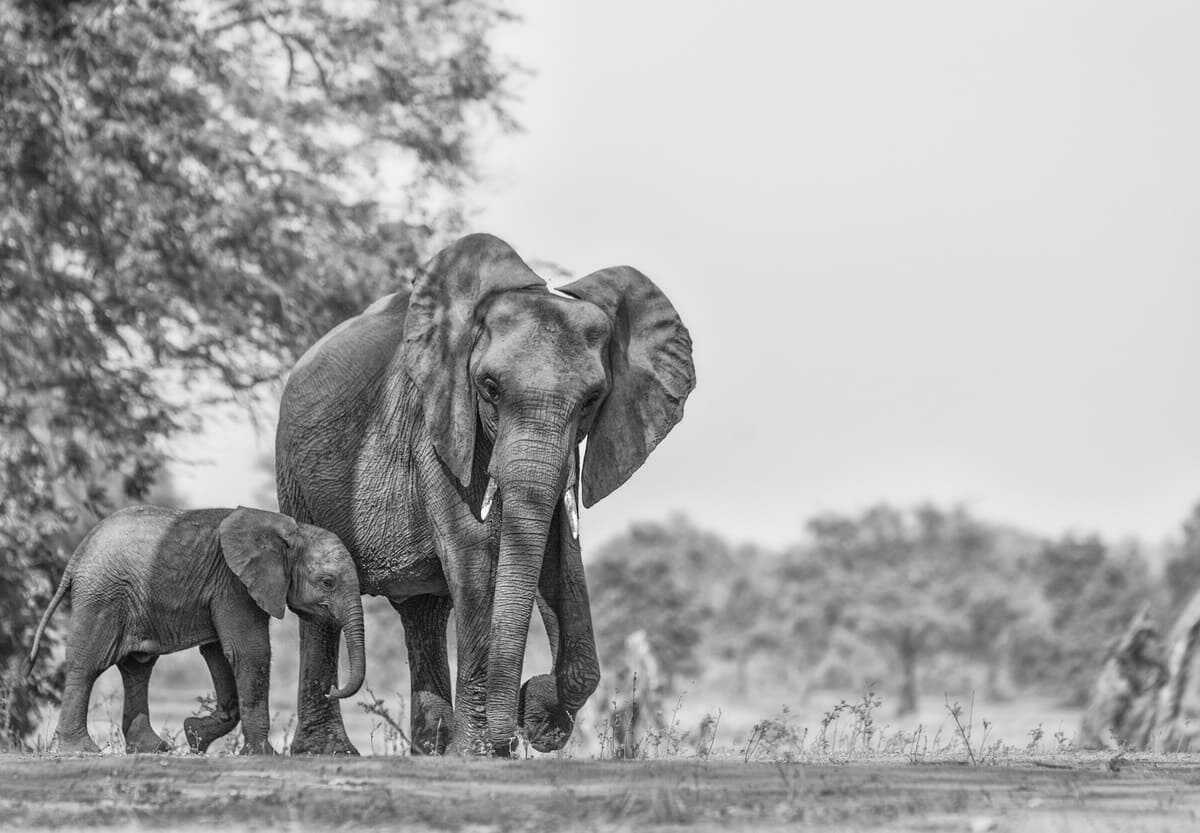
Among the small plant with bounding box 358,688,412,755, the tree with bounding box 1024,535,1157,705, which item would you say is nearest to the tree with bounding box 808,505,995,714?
the tree with bounding box 1024,535,1157,705

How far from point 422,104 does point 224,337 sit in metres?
3.44

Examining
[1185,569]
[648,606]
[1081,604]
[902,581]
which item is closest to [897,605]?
[902,581]

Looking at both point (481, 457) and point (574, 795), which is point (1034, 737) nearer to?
point (481, 457)

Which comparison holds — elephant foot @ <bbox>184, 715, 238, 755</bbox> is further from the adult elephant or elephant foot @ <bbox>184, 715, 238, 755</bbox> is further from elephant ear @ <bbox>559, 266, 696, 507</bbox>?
elephant ear @ <bbox>559, 266, 696, 507</bbox>

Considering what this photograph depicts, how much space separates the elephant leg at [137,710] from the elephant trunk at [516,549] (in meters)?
2.44

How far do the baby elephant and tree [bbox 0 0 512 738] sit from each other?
264 inches

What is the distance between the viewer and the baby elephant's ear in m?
10.4

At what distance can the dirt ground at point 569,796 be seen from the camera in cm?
723

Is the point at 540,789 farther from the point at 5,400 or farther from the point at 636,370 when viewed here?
the point at 5,400

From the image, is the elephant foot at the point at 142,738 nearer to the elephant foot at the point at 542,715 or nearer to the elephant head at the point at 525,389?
the elephant foot at the point at 542,715

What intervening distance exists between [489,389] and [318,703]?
2459mm

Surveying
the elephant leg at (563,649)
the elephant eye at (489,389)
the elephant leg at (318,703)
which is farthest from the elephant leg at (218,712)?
the elephant eye at (489,389)

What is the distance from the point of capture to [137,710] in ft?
36.7

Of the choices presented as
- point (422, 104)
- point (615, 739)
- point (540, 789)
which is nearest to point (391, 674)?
point (422, 104)
